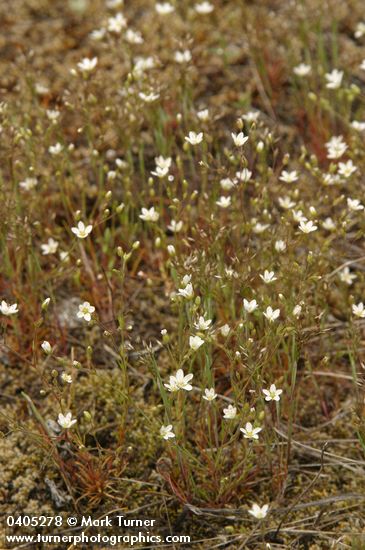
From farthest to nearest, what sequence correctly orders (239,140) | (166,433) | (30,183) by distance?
(30,183)
(239,140)
(166,433)

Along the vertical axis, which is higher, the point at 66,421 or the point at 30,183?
the point at 30,183

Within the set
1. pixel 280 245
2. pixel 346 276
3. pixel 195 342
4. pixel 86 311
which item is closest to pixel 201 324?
pixel 195 342

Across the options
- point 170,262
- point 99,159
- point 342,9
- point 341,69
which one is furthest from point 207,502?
point 342,9

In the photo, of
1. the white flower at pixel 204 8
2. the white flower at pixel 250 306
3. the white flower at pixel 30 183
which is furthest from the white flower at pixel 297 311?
the white flower at pixel 204 8

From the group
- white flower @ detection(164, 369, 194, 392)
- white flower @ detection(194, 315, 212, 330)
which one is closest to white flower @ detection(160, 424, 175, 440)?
white flower @ detection(164, 369, 194, 392)

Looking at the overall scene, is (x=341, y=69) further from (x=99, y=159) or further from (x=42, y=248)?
(x=42, y=248)

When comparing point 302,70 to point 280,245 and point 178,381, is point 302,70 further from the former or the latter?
point 178,381

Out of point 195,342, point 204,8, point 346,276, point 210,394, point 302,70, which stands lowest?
point 210,394

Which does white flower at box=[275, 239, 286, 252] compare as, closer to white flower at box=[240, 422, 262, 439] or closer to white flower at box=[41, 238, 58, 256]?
white flower at box=[240, 422, 262, 439]
